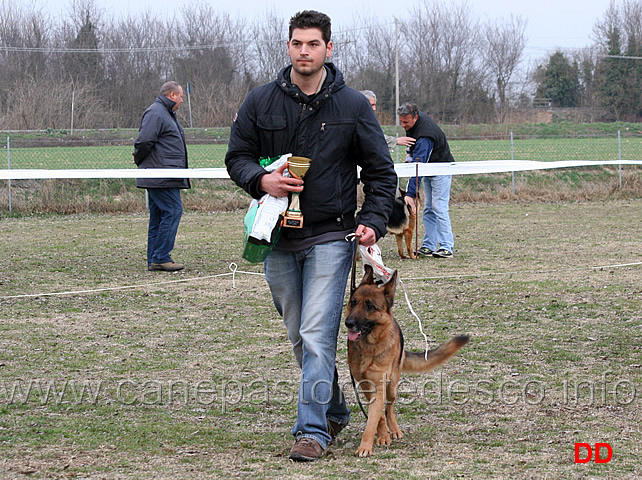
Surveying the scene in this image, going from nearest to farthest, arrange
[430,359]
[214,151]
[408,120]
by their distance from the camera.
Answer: [430,359], [408,120], [214,151]

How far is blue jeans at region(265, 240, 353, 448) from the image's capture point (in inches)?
142

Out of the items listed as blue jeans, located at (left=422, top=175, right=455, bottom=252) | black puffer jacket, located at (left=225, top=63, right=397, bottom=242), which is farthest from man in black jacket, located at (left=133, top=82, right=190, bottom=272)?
black puffer jacket, located at (left=225, top=63, right=397, bottom=242)

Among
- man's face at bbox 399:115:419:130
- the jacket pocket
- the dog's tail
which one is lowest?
the dog's tail

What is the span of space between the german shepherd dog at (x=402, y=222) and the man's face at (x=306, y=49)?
6414 mm

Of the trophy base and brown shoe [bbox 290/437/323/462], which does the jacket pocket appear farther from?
brown shoe [bbox 290/437/323/462]

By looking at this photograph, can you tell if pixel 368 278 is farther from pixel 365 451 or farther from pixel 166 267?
pixel 166 267

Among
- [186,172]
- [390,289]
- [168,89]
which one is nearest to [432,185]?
[186,172]

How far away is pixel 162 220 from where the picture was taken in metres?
9.29

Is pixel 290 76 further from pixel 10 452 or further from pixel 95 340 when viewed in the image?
pixel 95 340

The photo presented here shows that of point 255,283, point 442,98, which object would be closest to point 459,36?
point 442,98

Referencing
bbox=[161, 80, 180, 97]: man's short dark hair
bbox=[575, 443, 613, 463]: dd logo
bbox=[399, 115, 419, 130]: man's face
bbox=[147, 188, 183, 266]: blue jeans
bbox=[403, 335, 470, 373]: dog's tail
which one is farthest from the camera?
bbox=[399, 115, 419, 130]: man's face

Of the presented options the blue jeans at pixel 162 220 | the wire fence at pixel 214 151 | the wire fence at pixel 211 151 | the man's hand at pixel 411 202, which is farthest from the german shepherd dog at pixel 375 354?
the wire fence at pixel 214 151

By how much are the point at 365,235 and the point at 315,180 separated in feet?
1.16

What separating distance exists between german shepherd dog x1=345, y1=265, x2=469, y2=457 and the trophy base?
507 millimetres
